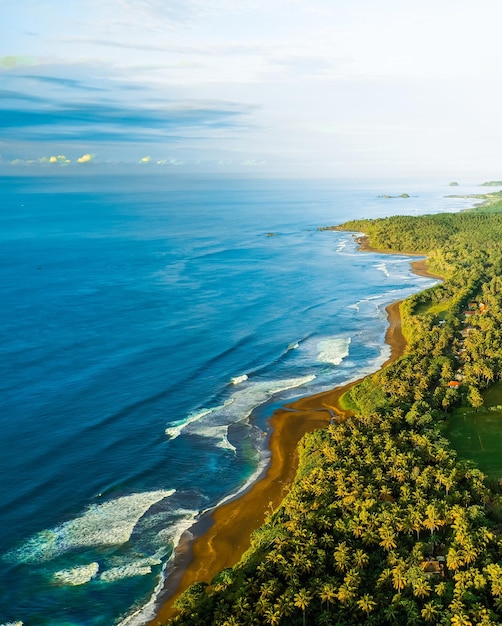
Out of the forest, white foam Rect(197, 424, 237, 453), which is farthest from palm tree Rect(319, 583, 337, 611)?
white foam Rect(197, 424, 237, 453)

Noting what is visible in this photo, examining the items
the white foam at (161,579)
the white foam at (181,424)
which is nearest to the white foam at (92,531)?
the white foam at (161,579)

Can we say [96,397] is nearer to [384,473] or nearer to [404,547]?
[384,473]

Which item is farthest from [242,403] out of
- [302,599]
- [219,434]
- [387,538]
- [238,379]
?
[302,599]

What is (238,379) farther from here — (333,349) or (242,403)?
(333,349)

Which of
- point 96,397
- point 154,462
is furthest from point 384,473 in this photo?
point 96,397

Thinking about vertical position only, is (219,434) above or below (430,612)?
above

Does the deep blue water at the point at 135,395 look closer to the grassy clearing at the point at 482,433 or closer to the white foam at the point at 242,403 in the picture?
the white foam at the point at 242,403
